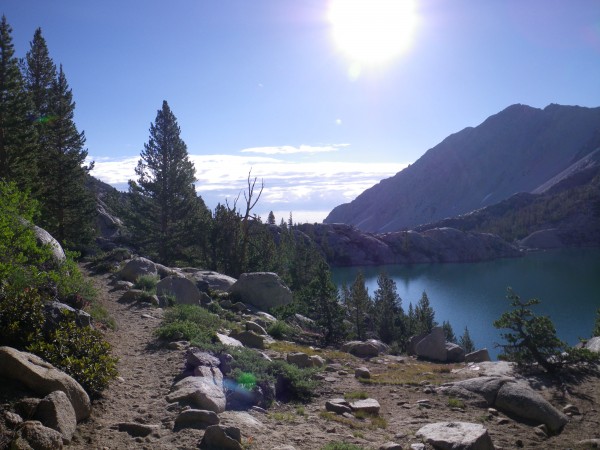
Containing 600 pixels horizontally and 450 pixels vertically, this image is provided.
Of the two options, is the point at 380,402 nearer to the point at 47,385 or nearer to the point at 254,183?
the point at 47,385

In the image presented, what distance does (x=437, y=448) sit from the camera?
950 centimetres

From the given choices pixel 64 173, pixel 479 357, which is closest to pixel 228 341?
pixel 479 357

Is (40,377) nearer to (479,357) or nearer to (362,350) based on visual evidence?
(362,350)

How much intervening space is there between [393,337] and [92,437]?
127ft

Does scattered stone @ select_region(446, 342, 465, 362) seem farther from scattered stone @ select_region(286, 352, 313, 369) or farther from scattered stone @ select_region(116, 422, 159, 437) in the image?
scattered stone @ select_region(116, 422, 159, 437)

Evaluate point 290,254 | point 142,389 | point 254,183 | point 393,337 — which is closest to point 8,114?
point 254,183

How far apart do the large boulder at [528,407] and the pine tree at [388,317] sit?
28795mm

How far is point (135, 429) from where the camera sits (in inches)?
314

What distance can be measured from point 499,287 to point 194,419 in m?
89.1

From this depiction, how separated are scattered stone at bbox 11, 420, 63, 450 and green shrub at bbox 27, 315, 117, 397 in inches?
80.9

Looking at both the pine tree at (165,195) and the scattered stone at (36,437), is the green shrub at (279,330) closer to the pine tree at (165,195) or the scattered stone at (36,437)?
the scattered stone at (36,437)

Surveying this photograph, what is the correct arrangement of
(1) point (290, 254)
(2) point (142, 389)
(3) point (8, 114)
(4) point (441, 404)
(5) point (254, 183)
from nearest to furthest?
(2) point (142, 389) → (4) point (441, 404) → (3) point (8, 114) → (5) point (254, 183) → (1) point (290, 254)

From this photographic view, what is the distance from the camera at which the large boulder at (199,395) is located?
9.30 meters

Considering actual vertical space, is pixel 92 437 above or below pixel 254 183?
below
